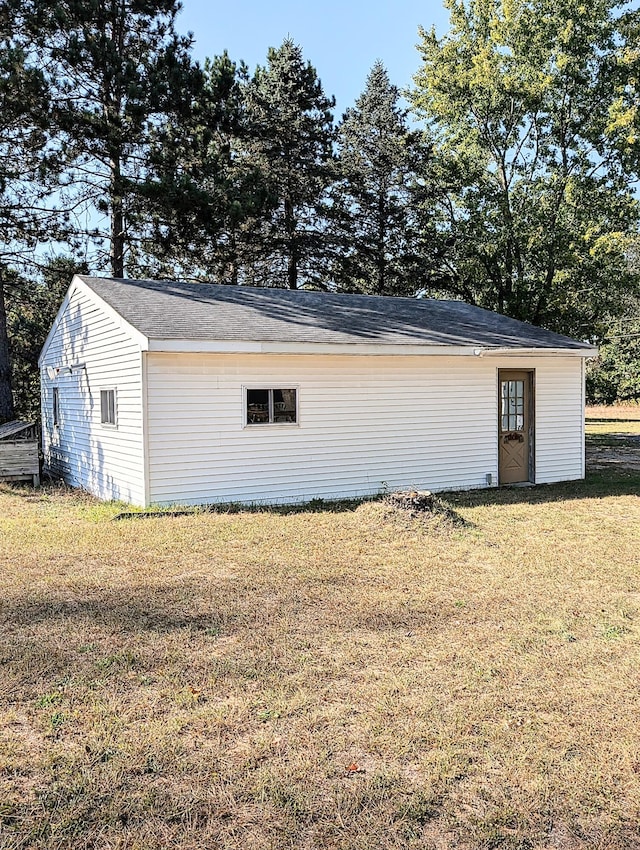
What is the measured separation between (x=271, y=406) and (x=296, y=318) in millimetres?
2001

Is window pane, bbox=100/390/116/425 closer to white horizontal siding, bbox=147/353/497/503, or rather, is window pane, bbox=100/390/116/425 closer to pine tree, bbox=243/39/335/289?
white horizontal siding, bbox=147/353/497/503

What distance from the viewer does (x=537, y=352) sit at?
10930 mm

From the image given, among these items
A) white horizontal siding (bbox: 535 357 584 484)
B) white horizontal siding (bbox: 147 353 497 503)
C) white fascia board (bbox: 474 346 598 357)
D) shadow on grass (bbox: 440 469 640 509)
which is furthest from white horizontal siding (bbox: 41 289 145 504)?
white horizontal siding (bbox: 535 357 584 484)

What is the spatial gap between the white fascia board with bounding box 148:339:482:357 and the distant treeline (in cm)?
858

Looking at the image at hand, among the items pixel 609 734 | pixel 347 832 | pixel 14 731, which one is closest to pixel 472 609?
pixel 609 734

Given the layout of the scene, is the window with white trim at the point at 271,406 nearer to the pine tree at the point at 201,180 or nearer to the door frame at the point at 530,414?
the door frame at the point at 530,414

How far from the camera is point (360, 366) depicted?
401 inches

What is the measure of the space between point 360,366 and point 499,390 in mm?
2875

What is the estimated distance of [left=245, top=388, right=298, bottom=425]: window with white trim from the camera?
9.44m

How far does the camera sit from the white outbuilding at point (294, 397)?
895 centimetres

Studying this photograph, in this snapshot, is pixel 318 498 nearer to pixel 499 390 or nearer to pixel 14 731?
pixel 499 390

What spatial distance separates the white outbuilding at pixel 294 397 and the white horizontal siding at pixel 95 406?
0.05 m

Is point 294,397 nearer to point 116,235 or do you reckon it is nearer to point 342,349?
point 342,349

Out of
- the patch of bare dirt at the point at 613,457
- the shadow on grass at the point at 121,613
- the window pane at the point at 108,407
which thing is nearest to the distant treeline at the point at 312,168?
the patch of bare dirt at the point at 613,457
